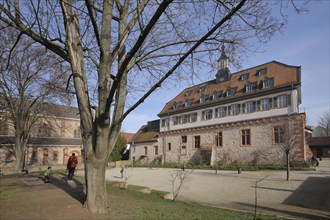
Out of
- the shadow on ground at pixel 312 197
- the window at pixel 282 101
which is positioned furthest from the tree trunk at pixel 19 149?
the window at pixel 282 101

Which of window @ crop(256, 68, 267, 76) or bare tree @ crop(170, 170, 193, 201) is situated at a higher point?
window @ crop(256, 68, 267, 76)

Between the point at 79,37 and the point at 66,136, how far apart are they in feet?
150

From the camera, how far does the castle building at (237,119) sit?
28.2 metres

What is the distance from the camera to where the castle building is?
92.7 ft

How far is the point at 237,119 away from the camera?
110ft

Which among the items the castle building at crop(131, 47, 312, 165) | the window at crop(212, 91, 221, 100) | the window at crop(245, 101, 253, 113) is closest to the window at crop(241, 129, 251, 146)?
the castle building at crop(131, 47, 312, 165)

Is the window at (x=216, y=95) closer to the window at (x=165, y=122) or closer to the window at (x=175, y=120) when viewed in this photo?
the window at (x=175, y=120)

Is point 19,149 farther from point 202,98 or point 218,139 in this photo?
point 202,98

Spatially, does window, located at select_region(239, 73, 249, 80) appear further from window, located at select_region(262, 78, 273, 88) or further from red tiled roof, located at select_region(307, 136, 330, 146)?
red tiled roof, located at select_region(307, 136, 330, 146)

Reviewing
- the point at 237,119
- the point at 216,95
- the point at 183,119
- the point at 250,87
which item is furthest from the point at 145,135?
the point at 250,87

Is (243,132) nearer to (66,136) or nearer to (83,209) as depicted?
(83,209)

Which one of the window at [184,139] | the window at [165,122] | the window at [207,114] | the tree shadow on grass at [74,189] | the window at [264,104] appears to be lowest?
the tree shadow on grass at [74,189]

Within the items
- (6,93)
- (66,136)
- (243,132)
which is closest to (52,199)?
(6,93)

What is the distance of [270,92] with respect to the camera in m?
29.9
